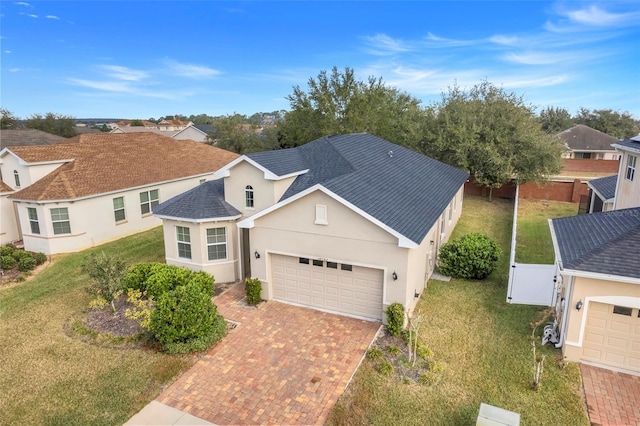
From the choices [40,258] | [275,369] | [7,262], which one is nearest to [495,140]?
[275,369]

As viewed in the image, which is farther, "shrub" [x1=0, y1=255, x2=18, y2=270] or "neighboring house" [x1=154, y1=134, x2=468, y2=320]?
"shrub" [x1=0, y1=255, x2=18, y2=270]

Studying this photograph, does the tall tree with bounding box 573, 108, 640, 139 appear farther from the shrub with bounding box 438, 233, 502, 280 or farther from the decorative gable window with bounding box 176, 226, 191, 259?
the decorative gable window with bounding box 176, 226, 191, 259

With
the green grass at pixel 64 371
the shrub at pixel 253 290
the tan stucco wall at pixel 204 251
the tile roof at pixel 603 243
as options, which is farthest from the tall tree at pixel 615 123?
the green grass at pixel 64 371

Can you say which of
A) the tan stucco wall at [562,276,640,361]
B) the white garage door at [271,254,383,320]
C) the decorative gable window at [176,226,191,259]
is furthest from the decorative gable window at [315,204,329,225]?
the tan stucco wall at [562,276,640,361]

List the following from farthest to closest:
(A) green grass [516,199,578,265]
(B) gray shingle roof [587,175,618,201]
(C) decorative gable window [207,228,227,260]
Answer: (B) gray shingle roof [587,175,618,201] → (A) green grass [516,199,578,265] → (C) decorative gable window [207,228,227,260]

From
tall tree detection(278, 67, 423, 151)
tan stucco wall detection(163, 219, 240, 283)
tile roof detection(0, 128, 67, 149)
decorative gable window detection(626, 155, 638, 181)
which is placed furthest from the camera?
tall tree detection(278, 67, 423, 151)

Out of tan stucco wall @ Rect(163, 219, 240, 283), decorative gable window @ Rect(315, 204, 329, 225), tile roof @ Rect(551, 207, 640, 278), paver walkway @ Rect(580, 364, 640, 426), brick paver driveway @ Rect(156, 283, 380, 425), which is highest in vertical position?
decorative gable window @ Rect(315, 204, 329, 225)

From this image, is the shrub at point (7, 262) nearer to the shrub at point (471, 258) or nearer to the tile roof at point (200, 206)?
the tile roof at point (200, 206)

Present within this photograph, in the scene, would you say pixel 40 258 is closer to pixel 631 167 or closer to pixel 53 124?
pixel 631 167
